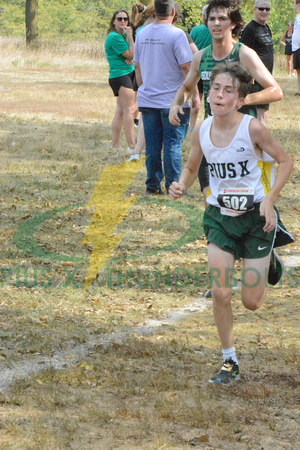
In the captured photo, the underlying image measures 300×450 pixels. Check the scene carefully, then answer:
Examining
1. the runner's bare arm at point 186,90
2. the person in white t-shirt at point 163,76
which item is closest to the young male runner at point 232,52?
the runner's bare arm at point 186,90

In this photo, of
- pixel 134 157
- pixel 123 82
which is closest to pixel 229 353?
pixel 134 157

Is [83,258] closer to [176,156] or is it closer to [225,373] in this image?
[176,156]

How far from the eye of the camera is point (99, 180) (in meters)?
8.91

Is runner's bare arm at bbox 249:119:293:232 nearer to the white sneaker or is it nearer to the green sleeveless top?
the green sleeveless top

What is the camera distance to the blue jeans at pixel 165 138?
7.32 m

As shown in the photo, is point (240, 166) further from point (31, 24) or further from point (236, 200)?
point (31, 24)

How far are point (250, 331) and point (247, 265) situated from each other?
1.10 m

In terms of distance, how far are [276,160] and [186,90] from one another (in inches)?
73.0

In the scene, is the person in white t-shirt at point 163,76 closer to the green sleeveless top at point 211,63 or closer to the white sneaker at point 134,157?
the white sneaker at point 134,157

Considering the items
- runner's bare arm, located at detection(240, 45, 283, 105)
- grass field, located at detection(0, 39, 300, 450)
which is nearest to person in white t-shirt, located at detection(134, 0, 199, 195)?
grass field, located at detection(0, 39, 300, 450)

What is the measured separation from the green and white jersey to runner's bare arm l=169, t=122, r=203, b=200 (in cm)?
15

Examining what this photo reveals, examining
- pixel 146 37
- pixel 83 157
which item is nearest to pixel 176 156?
pixel 146 37

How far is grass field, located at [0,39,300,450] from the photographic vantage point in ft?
10.7

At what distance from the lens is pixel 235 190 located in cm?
372
